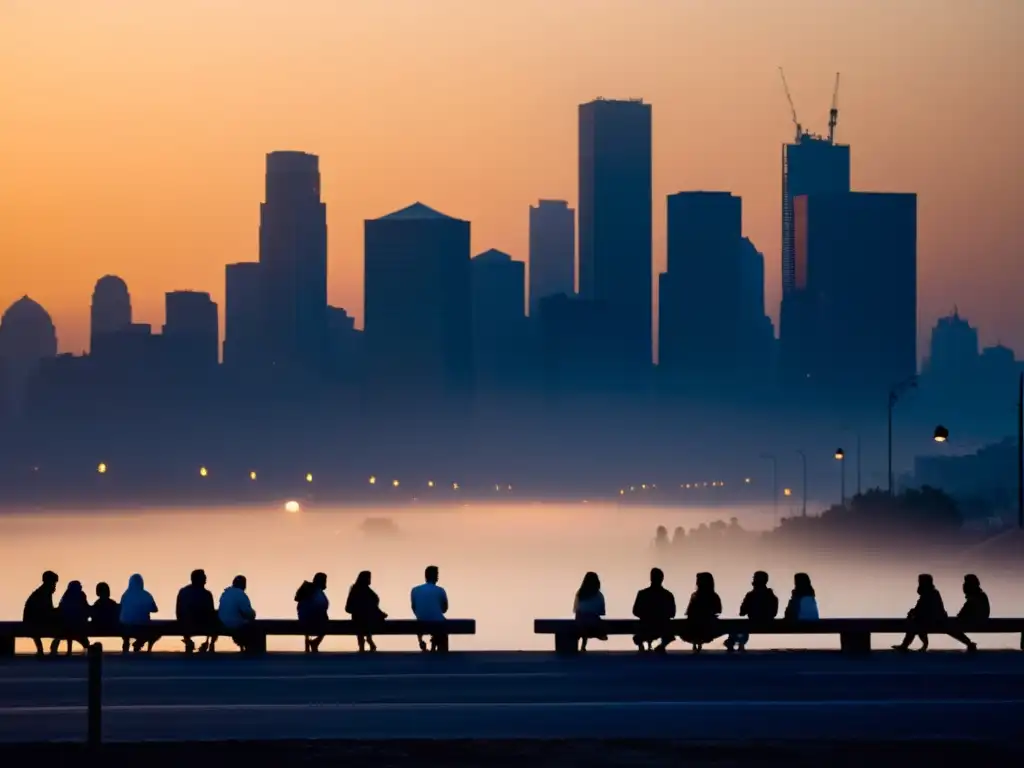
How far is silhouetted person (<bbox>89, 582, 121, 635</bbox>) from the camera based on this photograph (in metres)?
34.3

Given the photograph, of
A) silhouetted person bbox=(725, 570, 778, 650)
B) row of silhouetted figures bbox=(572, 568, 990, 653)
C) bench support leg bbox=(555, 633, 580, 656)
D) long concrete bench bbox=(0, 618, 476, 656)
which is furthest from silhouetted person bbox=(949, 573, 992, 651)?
long concrete bench bbox=(0, 618, 476, 656)

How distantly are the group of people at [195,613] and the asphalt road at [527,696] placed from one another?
2.02ft

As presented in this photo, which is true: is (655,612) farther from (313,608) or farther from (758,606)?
(313,608)

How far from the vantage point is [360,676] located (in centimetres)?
3000

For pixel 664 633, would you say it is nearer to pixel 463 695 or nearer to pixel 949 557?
pixel 463 695

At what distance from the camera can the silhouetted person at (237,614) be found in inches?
1328

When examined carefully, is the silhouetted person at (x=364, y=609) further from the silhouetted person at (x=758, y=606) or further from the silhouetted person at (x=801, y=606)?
the silhouetted person at (x=801, y=606)

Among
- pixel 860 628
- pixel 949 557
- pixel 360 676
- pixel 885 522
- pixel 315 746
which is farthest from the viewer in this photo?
pixel 885 522

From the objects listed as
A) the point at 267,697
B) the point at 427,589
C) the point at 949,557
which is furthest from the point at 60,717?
the point at 949,557

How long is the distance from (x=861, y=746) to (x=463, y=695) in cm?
731

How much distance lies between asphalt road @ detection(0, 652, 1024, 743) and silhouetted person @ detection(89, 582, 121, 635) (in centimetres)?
72

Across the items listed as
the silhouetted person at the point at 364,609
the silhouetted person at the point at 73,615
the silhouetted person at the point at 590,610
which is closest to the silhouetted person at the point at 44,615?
the silhouetted person at the point at 73,615

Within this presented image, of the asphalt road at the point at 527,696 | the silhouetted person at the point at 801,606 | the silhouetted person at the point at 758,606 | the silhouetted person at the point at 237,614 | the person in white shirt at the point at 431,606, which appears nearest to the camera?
the asphalt road at the point at 527,696

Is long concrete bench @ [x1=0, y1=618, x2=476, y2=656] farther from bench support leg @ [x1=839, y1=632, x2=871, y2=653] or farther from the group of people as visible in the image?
bench support leg @ [x1=839, y1=632, x2=871, y2=653]
